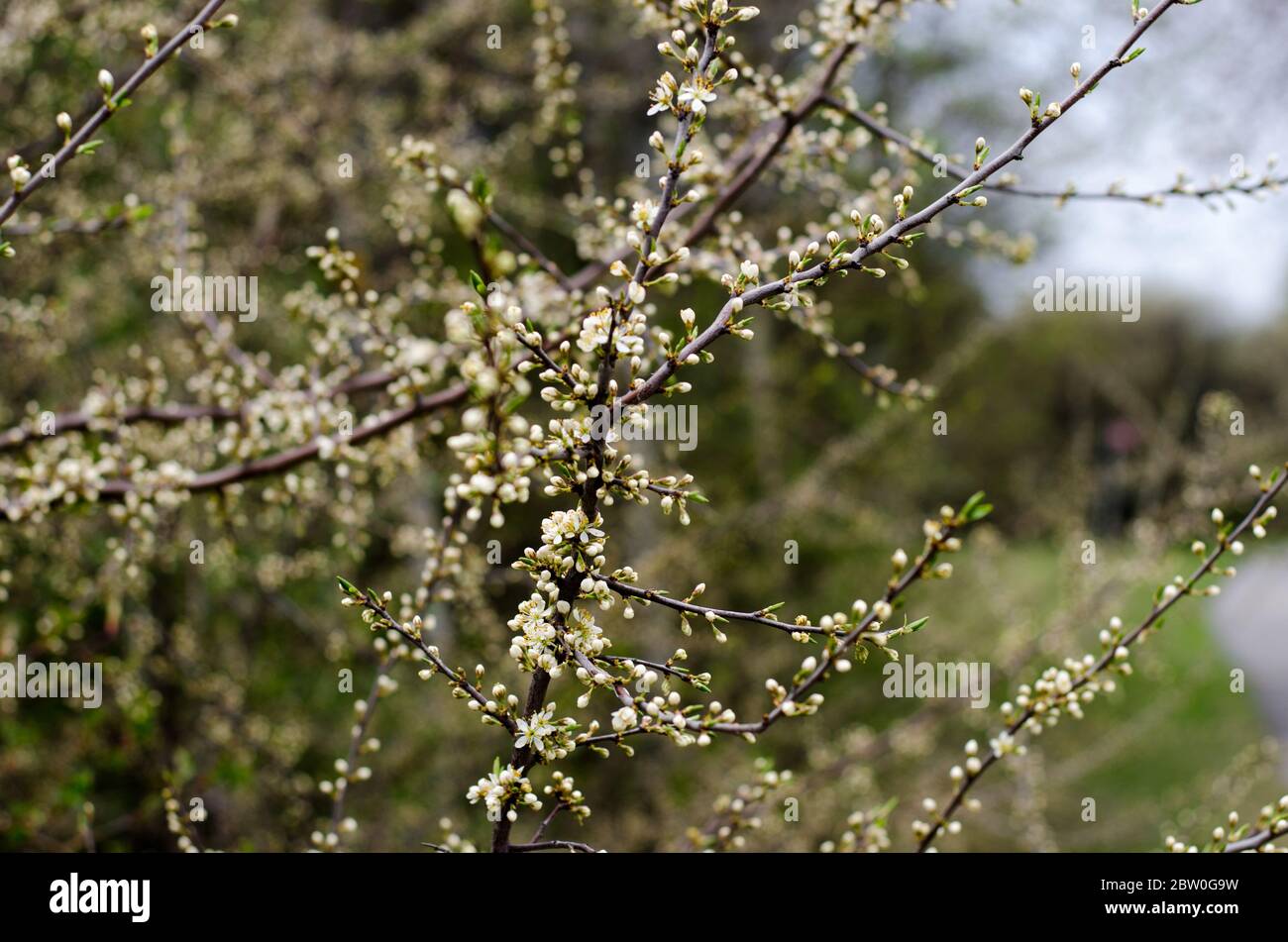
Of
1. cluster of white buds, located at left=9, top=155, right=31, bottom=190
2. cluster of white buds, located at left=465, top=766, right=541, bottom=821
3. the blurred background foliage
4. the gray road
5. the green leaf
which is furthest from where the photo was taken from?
the gray road

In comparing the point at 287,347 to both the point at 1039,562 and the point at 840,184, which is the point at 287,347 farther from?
the point at 1039,562

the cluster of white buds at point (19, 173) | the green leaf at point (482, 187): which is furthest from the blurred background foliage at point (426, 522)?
the green leaf at point (482, 187)

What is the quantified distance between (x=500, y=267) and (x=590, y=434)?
326 mm

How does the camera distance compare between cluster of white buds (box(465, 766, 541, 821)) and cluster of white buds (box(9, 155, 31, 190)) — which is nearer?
cluster of white buds (box(465, 766, 541, 821))

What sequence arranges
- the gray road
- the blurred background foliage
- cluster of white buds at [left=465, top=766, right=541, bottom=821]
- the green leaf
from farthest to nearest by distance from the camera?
the gray road → the blurred background foliage → the green leaf → cluster of white buds at [left=465, top=766, right=541, bottom=821]

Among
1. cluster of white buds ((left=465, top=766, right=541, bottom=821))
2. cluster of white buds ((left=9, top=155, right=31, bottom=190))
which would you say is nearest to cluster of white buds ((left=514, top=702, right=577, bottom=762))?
cluster of white buds ((left=465, top=766, right=541, bottom=821))

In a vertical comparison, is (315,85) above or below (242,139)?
above

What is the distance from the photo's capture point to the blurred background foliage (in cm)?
441

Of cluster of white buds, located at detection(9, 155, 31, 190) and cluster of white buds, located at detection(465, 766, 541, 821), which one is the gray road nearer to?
cluster of white buds, located at detection(465, 766, 541, 821)

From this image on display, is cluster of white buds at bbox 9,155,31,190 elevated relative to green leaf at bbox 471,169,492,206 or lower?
elevated

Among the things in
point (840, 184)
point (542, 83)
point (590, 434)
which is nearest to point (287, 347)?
point (542, 83)
